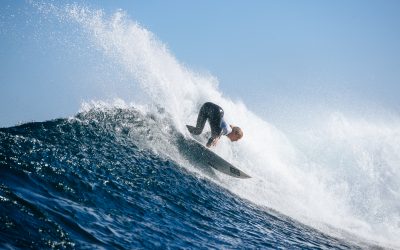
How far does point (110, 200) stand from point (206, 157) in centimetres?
666

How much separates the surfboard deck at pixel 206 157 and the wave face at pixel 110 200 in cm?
123

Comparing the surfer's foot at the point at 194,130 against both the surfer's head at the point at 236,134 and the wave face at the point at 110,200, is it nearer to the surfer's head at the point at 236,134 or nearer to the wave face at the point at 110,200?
the surfer's head at the point at 236,134

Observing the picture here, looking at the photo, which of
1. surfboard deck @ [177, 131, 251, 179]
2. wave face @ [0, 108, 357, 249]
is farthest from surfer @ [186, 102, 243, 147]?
wave face @ [0, 108, 357, 249]

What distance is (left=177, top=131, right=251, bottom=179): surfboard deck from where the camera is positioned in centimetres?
Result: 1252

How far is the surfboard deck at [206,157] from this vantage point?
12.5 meters

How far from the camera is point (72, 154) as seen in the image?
8.05 m

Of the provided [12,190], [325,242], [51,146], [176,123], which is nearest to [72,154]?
[51,146]

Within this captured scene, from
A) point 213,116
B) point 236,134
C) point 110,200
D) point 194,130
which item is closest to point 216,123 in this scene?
point 213,116

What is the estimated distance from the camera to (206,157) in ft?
41.1

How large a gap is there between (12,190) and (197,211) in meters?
4.40

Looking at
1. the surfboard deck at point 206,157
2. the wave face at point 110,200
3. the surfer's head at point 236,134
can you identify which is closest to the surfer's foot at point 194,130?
the surfboard deck at point 206,157

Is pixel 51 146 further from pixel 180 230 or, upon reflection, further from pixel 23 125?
pixel 180 230

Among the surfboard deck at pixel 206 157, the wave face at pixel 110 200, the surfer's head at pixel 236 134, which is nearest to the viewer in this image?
the wave face at pixel 110 200

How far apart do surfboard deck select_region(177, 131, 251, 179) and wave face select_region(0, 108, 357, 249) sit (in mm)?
1232
